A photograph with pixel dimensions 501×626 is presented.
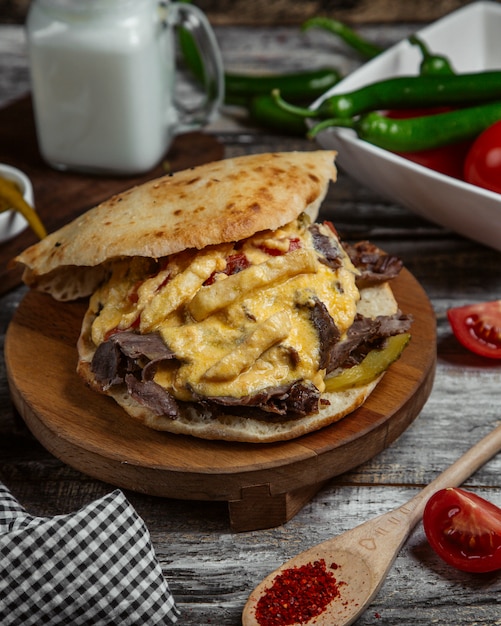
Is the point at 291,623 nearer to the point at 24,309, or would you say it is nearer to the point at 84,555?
the point at 84,555

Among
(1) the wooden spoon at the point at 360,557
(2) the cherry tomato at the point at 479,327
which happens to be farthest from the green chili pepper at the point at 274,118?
(1) the wooden spoon at the point at 360,557

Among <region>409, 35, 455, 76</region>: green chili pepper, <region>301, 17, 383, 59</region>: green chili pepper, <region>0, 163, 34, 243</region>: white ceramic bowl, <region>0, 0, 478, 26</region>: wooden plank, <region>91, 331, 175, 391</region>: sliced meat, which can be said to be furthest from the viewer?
<region>0, 0, 478, 26</region>: wooden plank

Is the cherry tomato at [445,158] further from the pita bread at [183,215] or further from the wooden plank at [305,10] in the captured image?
the wooden plank at [305,10]

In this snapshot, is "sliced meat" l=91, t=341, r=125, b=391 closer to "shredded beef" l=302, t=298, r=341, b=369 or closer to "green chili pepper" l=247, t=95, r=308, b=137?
"shredded beef" l=302, t=298, r=341, b=369

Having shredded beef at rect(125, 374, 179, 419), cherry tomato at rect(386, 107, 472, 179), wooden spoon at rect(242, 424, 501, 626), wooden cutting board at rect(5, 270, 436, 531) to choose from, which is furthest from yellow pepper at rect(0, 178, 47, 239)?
wooden spoon at rect(242, 424, 501, 626)

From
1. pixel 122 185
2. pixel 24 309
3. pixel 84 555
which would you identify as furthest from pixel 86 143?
pixel 84 555

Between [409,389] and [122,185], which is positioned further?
[122,185]

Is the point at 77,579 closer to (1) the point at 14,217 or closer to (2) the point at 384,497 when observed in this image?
(2) the point at 384,497
